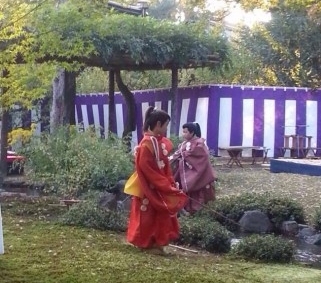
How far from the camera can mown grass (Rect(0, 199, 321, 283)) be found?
18.2 ft

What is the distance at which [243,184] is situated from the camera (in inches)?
518

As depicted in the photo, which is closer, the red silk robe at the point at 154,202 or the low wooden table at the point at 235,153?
the red silk robe at the point at 154,202

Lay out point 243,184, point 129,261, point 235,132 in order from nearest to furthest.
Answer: point 129,261 < point 243,184 < point 235,132

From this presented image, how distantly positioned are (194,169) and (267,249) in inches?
118

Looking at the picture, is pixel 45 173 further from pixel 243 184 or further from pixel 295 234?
pixel 243 184

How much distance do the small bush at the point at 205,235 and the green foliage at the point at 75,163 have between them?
2240mm

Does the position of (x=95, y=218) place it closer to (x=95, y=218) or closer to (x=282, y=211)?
(x=95, y=218)

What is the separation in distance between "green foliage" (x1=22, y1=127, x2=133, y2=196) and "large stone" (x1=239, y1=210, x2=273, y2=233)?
197 centimetres

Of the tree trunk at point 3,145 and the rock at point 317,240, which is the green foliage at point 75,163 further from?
the rock at point 317,240

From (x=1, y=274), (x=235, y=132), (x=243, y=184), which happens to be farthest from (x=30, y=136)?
(x=235, y=132)

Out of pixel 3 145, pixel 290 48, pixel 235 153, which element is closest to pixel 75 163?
pixel 3 145

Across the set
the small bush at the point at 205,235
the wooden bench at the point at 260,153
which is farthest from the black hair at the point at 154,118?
the wooden bench at the point at 260,153

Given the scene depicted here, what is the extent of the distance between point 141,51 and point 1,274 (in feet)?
27.3

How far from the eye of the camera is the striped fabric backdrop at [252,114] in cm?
1878
